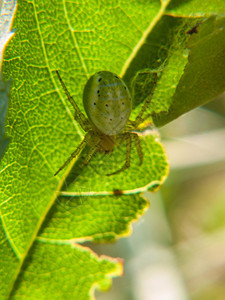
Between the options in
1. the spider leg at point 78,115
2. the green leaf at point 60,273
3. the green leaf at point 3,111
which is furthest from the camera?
the green leaf at point 60,273

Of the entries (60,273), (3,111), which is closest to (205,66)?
(3,111)

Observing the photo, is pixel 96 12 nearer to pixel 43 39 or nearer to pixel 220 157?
pixel 43 39

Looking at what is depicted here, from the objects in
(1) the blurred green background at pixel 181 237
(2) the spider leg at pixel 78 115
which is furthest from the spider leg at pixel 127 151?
(1) the blurred green background at pixel 181 237

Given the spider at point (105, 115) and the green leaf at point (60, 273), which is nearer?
the spider at point (105, 115)

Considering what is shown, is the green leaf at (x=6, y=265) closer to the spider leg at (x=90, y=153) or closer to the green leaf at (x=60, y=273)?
the green leaf at (x=60, y=273)

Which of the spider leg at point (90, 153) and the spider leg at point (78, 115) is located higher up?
the spider leg at point (78, 115)

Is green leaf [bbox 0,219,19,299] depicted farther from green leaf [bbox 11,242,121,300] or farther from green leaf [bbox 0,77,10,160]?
green leaf [bbox 0,77,10,160]
